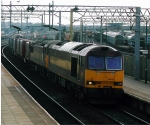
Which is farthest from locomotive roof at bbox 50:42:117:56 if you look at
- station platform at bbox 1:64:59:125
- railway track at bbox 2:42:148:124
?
station platform at bbox 1:64:59:125

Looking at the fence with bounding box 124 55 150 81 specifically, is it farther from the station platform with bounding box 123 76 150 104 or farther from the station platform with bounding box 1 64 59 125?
the station platform with bounding box 1 64 59 125

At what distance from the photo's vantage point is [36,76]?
3812cm

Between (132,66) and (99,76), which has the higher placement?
(99,76)

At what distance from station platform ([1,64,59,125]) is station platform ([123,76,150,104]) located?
5.36 meters

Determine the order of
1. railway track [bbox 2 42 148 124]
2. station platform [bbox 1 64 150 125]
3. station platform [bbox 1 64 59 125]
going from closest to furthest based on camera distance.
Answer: station platform [bbox 1 64 59 125]
station platform [bbox 1 64 150 125]
railway track [bbox 2 42 148 124]

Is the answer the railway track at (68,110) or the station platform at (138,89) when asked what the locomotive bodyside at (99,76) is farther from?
the station platform at (138,89)

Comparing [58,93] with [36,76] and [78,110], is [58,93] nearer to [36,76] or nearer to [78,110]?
[78,110]

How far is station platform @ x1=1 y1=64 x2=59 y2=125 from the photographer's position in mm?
16328

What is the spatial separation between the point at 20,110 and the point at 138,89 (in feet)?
30.3

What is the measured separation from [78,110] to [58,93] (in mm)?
6255

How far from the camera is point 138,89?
84.1ft

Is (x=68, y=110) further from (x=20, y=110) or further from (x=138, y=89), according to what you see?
(x=138, y=89)

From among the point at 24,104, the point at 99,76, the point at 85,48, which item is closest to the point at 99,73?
the point at 99,76

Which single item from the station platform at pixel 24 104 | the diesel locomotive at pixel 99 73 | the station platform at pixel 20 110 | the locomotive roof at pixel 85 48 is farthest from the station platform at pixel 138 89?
the station platform at pixel 20 110
